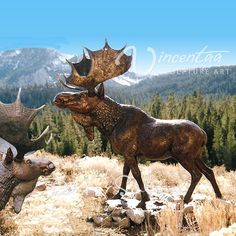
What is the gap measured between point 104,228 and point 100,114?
200cm

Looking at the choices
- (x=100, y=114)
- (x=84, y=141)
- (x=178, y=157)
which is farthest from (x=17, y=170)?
(x=84, y=141)

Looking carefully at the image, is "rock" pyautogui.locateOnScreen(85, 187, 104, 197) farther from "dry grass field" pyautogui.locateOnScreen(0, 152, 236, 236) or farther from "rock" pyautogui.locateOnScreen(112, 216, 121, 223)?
"rock" pyautogui.locateOnScreen(112, 216, 121, 223)

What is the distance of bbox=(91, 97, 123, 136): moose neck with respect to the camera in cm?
789

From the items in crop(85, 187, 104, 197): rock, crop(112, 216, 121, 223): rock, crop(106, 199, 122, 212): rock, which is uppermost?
crop(106, 199, 122, 212): rock

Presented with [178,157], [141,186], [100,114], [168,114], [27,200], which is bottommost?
[168,114]

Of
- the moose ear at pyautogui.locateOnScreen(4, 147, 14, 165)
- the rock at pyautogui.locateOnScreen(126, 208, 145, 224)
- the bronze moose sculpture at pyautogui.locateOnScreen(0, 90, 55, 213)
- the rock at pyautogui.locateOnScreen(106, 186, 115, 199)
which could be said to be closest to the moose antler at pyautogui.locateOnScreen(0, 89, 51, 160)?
the bronze moose sculpture at pyautogui.locateOnScreen(0, 90, 55, 213)

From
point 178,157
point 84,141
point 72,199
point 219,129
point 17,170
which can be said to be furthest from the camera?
point 84,141

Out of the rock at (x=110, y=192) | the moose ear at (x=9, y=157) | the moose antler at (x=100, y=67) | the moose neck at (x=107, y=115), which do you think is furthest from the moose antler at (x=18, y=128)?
the rock at (x=110, y=192)

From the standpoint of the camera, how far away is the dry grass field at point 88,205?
6.27 metres

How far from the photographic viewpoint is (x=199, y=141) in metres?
8.00

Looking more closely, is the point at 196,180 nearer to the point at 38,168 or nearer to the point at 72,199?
the point at 72,199

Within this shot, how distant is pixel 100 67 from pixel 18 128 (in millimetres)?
2689

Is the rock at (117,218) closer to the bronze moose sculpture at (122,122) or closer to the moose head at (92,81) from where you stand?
the bronze moose sculpture at (122,122)

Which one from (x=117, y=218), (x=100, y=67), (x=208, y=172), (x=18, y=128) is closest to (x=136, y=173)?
(x=117, y=218)
